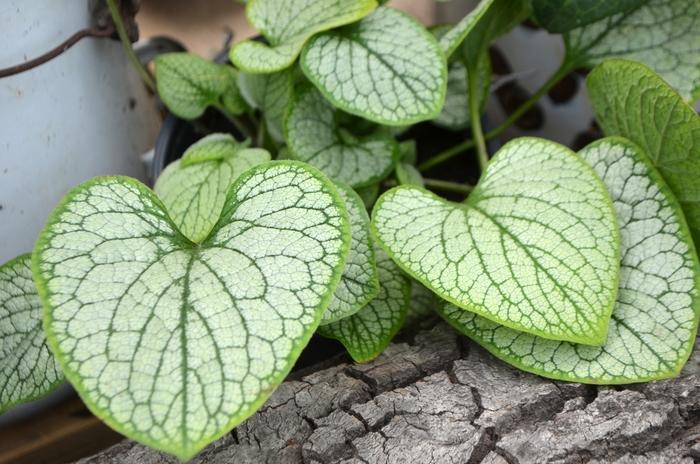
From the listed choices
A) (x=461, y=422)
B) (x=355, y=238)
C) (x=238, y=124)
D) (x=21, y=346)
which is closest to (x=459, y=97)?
(x=238, y=124)

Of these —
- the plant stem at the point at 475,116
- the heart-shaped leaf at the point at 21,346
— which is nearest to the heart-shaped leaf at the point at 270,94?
the plant stem at the point at 475,116

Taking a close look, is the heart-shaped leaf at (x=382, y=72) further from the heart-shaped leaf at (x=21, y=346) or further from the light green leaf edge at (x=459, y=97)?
the heart-shaped leaf at (x=21, y=346)

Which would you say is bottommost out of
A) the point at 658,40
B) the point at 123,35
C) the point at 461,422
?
the point at 461,422

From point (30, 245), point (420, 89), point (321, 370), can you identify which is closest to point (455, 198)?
point (420, 89)

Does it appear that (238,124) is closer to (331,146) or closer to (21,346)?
(331,146)

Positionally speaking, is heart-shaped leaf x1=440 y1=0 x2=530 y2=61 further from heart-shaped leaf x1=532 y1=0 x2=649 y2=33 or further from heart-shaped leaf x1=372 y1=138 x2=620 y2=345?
heart-shaped leaf x1=372 y1=138 x2=620 y2=345

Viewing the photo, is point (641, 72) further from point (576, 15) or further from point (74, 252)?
point (74, 252)
